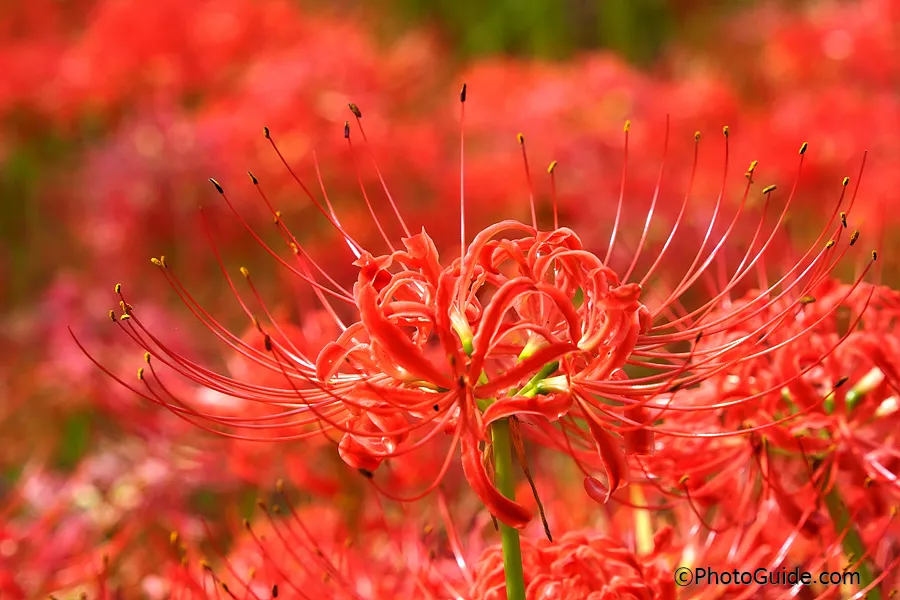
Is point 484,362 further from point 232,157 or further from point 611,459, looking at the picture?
point 232,157

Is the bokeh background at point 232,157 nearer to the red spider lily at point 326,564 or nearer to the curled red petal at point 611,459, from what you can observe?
the red spider lily at point 326,564

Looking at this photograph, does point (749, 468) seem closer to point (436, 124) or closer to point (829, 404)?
point (829, 404)

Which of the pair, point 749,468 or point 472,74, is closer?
point 749,468

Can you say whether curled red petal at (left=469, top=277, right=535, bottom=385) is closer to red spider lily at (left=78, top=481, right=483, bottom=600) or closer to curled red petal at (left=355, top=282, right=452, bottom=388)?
curled red petal at (left=355, top=282, right=452, bottom=388)

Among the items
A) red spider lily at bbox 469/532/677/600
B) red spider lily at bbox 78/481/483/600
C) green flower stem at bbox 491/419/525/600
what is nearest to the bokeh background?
red spider lily at bbox 78/481/483/600

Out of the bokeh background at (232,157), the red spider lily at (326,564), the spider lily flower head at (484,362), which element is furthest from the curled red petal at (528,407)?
the bokeh background at (232,157)

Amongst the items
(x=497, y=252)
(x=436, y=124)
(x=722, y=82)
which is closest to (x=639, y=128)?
(x=436, y=124)
